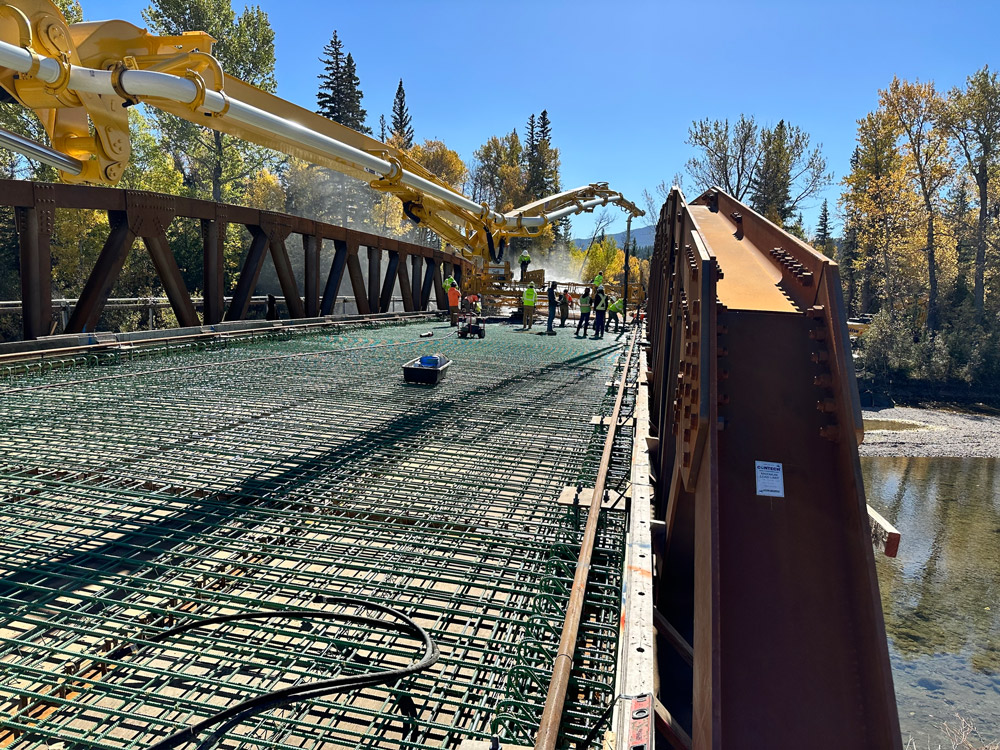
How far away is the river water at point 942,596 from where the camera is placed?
9648 mm

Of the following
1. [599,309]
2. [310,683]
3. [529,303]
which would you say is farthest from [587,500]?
[529,303]

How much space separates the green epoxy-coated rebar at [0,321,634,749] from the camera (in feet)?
7.98

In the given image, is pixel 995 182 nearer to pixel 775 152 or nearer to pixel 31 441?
pixel 775 152

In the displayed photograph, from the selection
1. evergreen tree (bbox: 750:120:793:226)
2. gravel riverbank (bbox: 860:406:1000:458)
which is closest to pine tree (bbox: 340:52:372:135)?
evergreen tree (bbox: 750:120:793:226)

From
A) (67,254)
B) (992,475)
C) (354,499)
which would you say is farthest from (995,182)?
(67,254)

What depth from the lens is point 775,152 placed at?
4522 centimetres

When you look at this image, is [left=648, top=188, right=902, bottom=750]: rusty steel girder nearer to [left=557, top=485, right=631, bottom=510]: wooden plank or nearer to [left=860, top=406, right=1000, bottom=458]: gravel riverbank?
[left=557, top=485, right=631, bottom=510]: wooden plank

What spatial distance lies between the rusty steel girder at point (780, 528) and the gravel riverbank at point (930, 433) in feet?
78.7

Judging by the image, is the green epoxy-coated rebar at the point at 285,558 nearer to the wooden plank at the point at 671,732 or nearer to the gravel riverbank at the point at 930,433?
the wooden plank at the point at 671,732

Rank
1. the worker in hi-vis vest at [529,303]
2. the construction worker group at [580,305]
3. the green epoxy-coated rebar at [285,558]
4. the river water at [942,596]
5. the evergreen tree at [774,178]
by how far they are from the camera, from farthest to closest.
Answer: the evergreen tree at [774,178] < the worker in hi-vis vest at [529,303] < the construction worker group at [580,305] < the river water at [942,596] < the green epoxy-coated rebar at [285,558]

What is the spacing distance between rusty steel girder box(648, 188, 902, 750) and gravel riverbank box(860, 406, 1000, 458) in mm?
23984

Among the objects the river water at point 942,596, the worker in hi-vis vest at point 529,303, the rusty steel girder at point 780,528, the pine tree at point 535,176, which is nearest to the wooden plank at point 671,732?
the rusty steel girder at point 780,528

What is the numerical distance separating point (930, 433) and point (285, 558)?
94.5ft

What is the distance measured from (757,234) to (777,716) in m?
3.08
